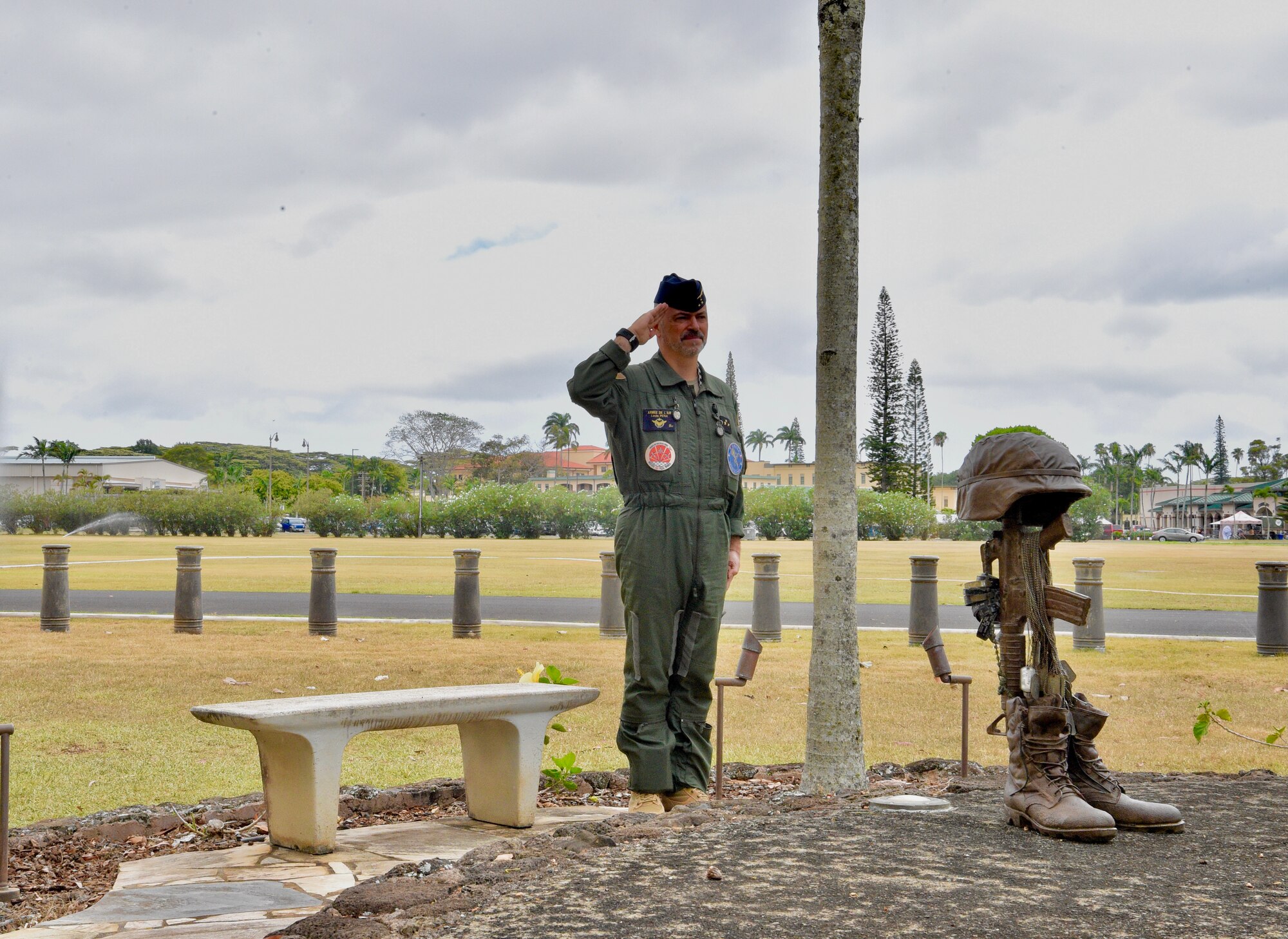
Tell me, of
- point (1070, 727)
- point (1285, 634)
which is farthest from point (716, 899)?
point (1285, 634)

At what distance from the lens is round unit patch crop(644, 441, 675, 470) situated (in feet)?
14.2

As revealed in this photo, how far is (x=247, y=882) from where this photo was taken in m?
3.49

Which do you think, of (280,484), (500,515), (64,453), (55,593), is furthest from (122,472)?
(55,593)

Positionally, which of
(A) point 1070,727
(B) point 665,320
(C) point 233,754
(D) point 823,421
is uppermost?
(B) point 665,320

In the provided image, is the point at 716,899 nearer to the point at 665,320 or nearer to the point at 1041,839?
the point at 1041,839

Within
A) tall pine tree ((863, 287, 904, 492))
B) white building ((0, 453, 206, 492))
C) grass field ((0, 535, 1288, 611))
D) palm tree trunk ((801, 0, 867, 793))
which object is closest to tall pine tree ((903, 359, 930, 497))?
tall pine tree ((863, 287, 904, 492))

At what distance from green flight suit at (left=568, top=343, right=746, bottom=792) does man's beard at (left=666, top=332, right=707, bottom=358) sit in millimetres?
90

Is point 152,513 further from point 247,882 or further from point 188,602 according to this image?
point 247,882

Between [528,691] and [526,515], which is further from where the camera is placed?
[526,515]

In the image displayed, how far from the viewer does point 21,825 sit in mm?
4387

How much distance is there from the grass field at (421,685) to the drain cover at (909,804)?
202 cm

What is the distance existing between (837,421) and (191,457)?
10471cm

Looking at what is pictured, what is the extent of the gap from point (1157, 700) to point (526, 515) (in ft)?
117

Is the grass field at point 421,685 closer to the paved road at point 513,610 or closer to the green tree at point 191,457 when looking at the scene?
the paved road at point 513,610
